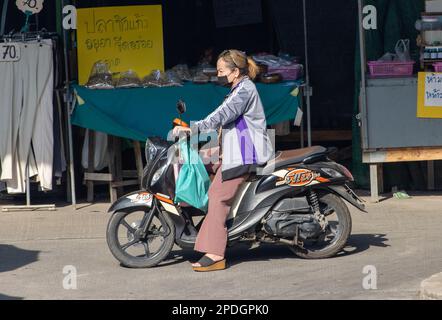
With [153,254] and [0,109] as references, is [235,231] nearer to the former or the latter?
[153,254]

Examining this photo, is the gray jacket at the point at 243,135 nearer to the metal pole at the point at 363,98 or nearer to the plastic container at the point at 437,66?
the metal pole at the point at 363,98

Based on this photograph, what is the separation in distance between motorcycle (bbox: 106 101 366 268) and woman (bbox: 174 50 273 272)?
0.47 ft

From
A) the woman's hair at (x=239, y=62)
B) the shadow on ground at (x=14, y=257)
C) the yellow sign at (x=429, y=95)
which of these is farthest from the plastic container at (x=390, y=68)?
the shadow on ground at (x=14, y=257)

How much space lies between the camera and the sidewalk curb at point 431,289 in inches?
271

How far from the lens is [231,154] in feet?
26.2

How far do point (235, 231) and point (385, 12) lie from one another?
13.4ft

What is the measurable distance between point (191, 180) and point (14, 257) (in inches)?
77.2

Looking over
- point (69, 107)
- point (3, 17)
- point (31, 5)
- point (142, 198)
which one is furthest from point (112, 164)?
point (142, 198)

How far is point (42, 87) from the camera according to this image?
10664mm

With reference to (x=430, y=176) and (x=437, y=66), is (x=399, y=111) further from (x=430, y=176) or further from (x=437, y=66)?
(x=430, y=176)

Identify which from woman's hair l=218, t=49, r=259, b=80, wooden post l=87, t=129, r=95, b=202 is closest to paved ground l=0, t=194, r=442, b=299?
wooden post l=87, t=129, r=95, b=202

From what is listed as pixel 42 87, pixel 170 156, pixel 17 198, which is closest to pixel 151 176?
pixel 170 156

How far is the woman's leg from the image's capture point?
799cm

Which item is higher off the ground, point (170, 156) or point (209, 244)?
point (170, 156)
